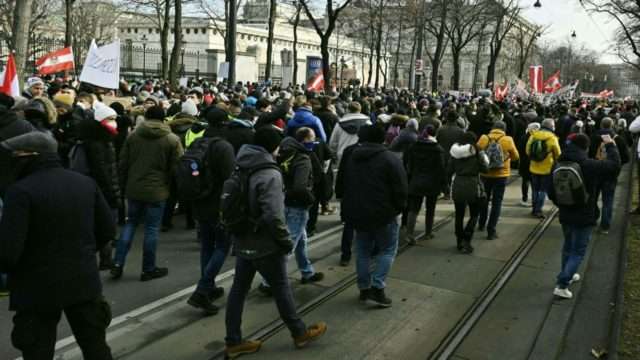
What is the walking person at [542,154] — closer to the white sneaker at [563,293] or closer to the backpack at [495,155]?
the backpack at [495,155]

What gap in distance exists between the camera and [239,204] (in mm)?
4855

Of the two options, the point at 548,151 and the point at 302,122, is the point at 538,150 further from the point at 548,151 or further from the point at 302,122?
the point at 302,122

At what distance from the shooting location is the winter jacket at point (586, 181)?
6660 mm

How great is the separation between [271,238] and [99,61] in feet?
23.2

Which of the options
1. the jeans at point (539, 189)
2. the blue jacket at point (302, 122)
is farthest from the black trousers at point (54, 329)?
the jeans at point (539, 189)

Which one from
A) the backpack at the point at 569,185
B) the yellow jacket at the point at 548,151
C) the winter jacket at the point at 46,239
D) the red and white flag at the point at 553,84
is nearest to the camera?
the winter jacket at the point at 46,239

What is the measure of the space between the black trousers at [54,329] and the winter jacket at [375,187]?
9.54ft

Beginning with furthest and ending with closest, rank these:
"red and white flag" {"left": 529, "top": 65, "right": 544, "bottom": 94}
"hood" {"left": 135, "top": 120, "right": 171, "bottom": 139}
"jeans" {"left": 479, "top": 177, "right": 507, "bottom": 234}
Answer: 1. "red and white flag" {"left": 529, "top": 65, "right": 544, "bottom": 94}
2. "jeans" {"left": 479, "top": 177, "right": 507, "bottom": 234}
3. "hood" {"left": 135, "top": 120, "right": 171, "bottom": 139}

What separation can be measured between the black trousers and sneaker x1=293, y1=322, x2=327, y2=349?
1777 millimetres

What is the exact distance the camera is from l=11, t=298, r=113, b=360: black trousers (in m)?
3.66

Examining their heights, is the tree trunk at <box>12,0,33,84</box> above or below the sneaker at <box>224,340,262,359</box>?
above

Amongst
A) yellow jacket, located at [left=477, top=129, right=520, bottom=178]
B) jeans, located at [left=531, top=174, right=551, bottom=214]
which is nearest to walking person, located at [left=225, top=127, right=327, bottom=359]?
yellow jacket, located at [left=477, top=129, right=520, bottom=178]

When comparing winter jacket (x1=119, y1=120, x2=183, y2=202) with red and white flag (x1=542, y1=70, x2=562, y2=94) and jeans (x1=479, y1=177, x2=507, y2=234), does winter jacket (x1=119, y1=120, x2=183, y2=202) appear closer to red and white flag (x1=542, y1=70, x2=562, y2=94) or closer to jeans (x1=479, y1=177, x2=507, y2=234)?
jeans (x1=479, y1=177, x2=507, y2=234)

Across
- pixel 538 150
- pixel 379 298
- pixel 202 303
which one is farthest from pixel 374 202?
pixel 538 150
